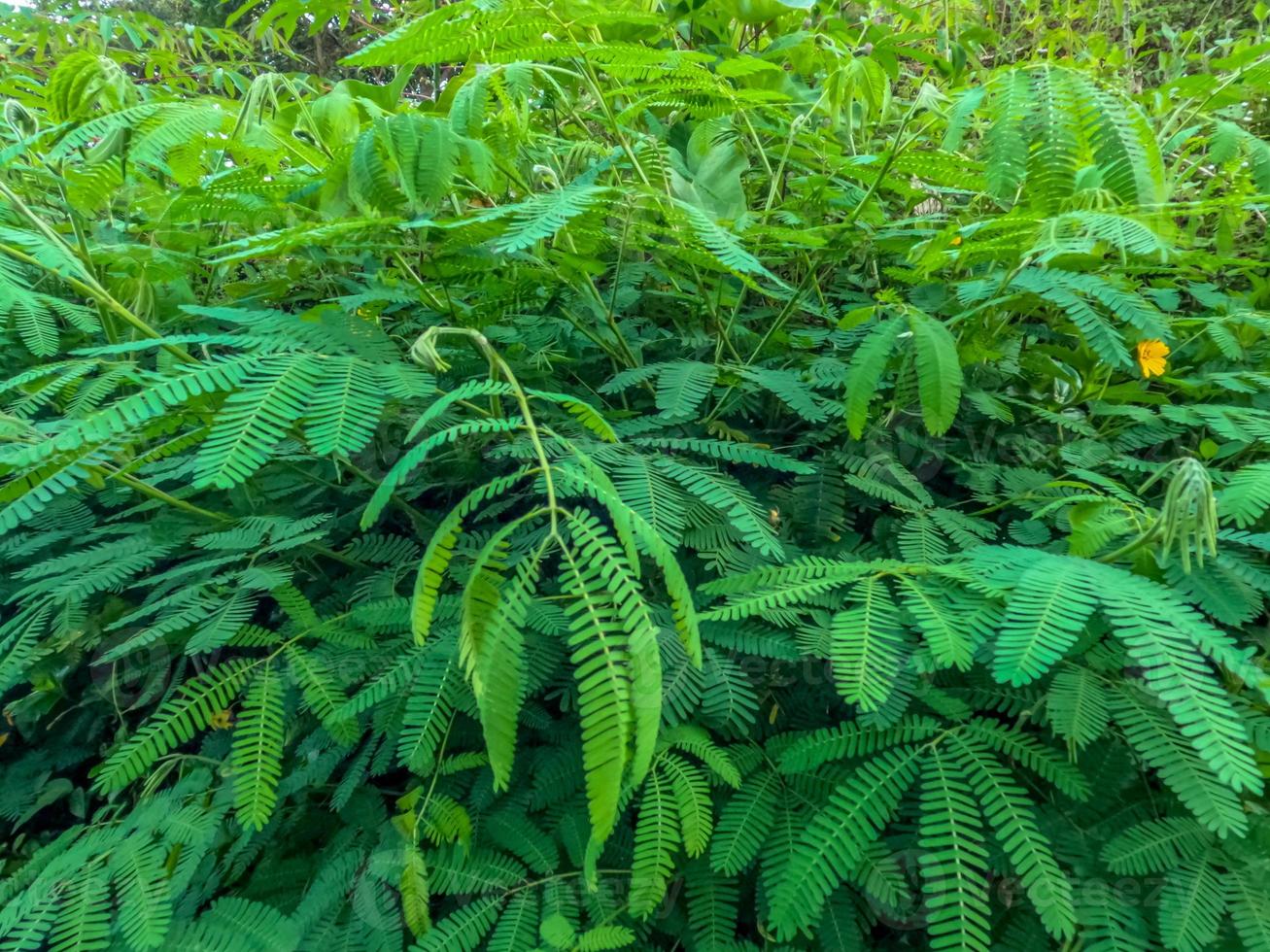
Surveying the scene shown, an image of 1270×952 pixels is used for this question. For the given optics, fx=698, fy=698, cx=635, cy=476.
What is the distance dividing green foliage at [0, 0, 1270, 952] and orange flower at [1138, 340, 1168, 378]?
0.4 inches

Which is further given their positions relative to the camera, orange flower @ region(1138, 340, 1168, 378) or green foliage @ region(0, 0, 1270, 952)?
orange flower @ region(1138, 340, 1168, 378)

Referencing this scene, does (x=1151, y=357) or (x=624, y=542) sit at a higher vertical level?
(x=624, y=542)

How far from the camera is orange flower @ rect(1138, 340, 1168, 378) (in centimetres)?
139

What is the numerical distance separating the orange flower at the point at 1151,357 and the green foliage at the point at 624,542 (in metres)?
0.01

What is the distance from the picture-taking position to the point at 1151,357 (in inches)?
55.1

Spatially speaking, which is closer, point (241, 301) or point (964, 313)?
point (964, 313)

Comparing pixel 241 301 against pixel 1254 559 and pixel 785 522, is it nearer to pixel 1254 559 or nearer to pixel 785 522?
pixel 785 522

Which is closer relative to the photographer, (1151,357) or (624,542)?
(624,542)


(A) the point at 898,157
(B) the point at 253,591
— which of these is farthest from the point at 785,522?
(B) the point at 253,591

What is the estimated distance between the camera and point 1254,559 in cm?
106

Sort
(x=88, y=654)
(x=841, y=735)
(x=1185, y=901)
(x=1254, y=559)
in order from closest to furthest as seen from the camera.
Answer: (x=1185, y=901), (x=841, y=735), (x=1254, y=559), (x=88, y=654)

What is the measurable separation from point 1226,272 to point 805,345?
1.15 meters

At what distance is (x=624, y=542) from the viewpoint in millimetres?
686

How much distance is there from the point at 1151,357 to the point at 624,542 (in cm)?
130
